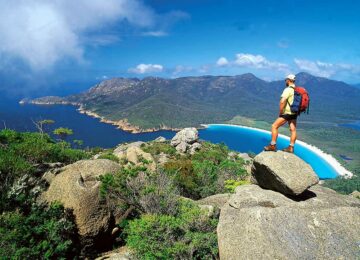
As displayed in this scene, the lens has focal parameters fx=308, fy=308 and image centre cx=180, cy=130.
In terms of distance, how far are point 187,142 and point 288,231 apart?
198 feet

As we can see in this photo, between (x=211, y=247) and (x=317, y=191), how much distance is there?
637 centimetres

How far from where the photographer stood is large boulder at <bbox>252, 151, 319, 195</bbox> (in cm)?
1334

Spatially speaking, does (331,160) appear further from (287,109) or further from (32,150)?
(32,150)

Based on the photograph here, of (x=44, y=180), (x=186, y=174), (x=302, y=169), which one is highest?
(x=302, y=169)

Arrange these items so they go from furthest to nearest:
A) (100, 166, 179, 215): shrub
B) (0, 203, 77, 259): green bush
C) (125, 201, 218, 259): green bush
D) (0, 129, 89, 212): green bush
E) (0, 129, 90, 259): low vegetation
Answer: (100, 166, 179, 215): shrub, (0, 129, 89, 212): green bush, (125, 201, 218, 259): green bush, (0, 129, 90, 259): low vegetation, (0, 203, 77, 259): green bush

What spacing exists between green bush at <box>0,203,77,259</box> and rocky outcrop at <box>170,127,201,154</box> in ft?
173

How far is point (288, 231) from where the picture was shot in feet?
36.9

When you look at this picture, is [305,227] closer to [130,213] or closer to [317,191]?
[317,191]

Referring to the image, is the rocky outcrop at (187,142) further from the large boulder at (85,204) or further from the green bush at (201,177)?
the large boulder at (85,204)

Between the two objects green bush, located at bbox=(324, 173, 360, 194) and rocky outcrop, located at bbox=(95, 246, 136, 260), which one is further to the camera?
green bush, located at bbox=(324, 173, 360, 194)

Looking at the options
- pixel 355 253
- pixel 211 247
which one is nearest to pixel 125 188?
pixel 211 247

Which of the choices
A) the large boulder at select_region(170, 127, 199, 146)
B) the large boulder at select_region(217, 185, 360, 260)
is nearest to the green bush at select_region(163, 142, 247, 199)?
the large boulder at select_region(217, 185, 360, 260)

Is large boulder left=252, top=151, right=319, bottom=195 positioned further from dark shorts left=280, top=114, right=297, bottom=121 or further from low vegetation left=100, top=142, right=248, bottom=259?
low vegetation left=100, top=142, right=248, bottom=259

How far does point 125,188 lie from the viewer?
1608cm
